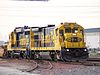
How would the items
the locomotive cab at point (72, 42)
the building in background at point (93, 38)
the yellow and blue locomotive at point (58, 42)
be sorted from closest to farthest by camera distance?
the locomotive cab at point (72, 42), the yellow and blue locomotive at point (58, 42), the building in background at point (93, 38)

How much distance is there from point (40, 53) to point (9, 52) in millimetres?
9811

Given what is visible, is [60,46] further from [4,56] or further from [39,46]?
[4,56]

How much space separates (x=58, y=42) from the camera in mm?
26250

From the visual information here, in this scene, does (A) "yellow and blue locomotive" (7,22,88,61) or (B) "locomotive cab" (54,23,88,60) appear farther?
(A) "yellow and blue locomotive" (7,22,88,61)

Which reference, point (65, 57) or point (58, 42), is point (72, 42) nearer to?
point (58, 42)

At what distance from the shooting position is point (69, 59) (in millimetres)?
25266

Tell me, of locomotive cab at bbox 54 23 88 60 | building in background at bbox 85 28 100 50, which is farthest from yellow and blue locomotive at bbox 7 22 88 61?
building in background at bbox 85 28 100 50

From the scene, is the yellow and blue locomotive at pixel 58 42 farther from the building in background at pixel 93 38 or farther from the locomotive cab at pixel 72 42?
the building in background at pixel 93 38

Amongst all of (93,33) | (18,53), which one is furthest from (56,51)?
(93,33)

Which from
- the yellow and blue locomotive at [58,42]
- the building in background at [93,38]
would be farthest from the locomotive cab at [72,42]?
the building in background at [93,38]

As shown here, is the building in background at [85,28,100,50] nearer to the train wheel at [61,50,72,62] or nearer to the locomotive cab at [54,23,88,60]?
the locomotive cab at [54,23,88,60]

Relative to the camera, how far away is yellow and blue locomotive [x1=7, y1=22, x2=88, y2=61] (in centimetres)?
2564

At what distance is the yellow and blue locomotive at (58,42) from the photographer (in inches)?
1009

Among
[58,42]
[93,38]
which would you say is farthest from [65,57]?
[93,38]
